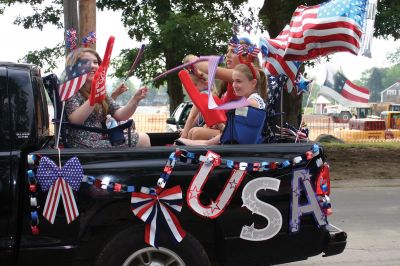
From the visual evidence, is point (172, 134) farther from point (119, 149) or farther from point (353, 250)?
point (353, 250)

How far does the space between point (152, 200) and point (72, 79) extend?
98 centimetres

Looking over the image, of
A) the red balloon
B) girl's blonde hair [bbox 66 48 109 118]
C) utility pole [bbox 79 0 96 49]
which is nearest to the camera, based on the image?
girl's blonde hair [bbox 66 48 109 118]

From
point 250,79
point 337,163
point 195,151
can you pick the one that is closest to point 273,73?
point 250,79

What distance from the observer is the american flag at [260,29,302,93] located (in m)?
4.67

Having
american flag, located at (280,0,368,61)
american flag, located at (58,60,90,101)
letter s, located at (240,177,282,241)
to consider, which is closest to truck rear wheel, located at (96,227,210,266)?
letter s, located at (240,177,282,241)

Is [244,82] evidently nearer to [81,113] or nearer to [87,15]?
[81,113]

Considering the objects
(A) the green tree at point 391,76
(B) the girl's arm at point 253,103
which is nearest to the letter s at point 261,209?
(B) the girl's arm at point 253,103

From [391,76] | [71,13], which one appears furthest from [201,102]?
[391,76]

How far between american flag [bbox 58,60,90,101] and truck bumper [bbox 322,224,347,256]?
2007mm

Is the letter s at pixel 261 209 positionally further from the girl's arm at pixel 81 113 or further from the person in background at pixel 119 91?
the person in background at pixel 119 91

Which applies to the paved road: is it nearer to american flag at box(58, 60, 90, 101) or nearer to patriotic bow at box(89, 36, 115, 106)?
patriotic bow at box(89, 36, 115, 106)

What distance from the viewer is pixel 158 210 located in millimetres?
3324

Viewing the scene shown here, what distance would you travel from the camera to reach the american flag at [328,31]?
13.5 ft

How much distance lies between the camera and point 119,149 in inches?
132
